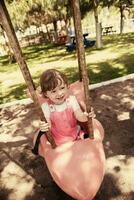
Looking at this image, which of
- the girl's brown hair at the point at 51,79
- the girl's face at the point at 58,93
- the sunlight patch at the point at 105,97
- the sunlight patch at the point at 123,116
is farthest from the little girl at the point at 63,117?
the sunlight patch at the point at 105,97

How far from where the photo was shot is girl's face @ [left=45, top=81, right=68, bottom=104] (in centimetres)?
313

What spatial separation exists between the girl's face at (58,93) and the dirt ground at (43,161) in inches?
50.1

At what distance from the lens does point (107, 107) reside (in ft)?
20.5

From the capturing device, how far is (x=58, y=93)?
316 centimetres

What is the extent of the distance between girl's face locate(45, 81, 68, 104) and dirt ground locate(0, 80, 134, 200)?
1272 mm

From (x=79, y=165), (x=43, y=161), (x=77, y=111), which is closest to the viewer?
(x=79, y=165)

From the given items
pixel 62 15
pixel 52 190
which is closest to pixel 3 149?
pixel 52 190

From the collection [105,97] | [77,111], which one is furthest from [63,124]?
[105,97]

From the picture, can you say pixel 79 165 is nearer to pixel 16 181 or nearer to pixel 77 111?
pixel 77 111

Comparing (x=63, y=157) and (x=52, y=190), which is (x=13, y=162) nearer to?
(x=52, y=190)

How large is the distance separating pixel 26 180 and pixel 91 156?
1525 millimetres

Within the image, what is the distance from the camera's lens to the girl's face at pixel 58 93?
313cm

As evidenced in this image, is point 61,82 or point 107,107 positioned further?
point 107,107

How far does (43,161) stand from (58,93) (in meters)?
1.78
